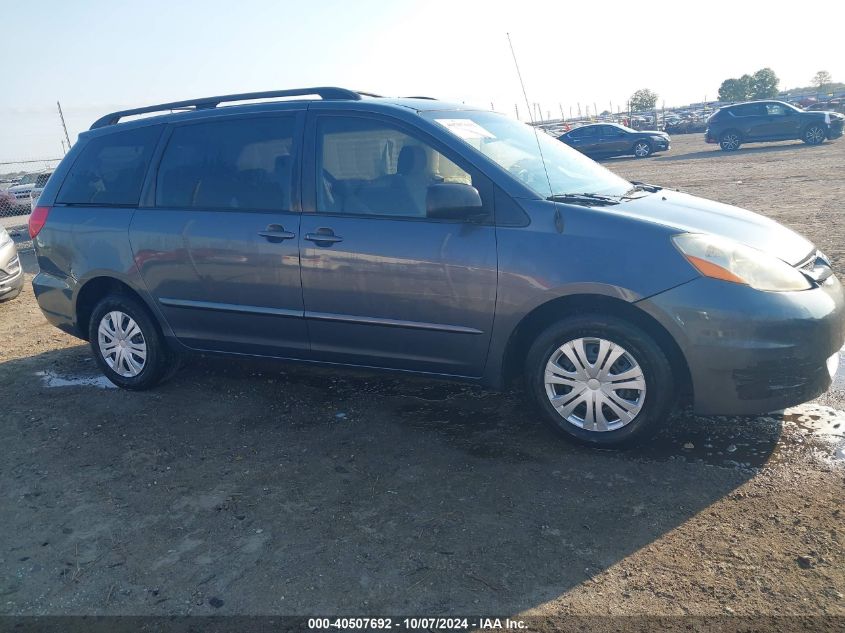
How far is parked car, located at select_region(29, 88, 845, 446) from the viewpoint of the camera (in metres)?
3.39

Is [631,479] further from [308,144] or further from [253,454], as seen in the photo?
[308,144]

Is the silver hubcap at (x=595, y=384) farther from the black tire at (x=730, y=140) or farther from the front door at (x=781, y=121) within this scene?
the black tire at (x=730, y=140)

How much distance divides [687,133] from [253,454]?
148 ft

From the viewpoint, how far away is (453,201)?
3660 mm

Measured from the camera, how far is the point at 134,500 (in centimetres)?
350

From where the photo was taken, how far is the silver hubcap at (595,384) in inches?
140

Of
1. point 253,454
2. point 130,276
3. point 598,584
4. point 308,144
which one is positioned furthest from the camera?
point 130,276

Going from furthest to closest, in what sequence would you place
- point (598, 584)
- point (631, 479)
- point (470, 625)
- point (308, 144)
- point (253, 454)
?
1. point (308, 144)
2. point (253, 454)
3. point (631, 479)
4. point (598, 584)
5. point (470, 625)

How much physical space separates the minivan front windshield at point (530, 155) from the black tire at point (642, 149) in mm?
23392

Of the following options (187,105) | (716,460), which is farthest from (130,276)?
(716,460)

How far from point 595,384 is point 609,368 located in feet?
0.38

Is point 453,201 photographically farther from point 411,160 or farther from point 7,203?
point 7,203

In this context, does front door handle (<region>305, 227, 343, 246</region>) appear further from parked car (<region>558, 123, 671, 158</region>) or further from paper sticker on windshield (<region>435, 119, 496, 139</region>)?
parked car (<region>558, 123, 671, 158</region>)

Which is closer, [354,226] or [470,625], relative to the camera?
[470,625]
